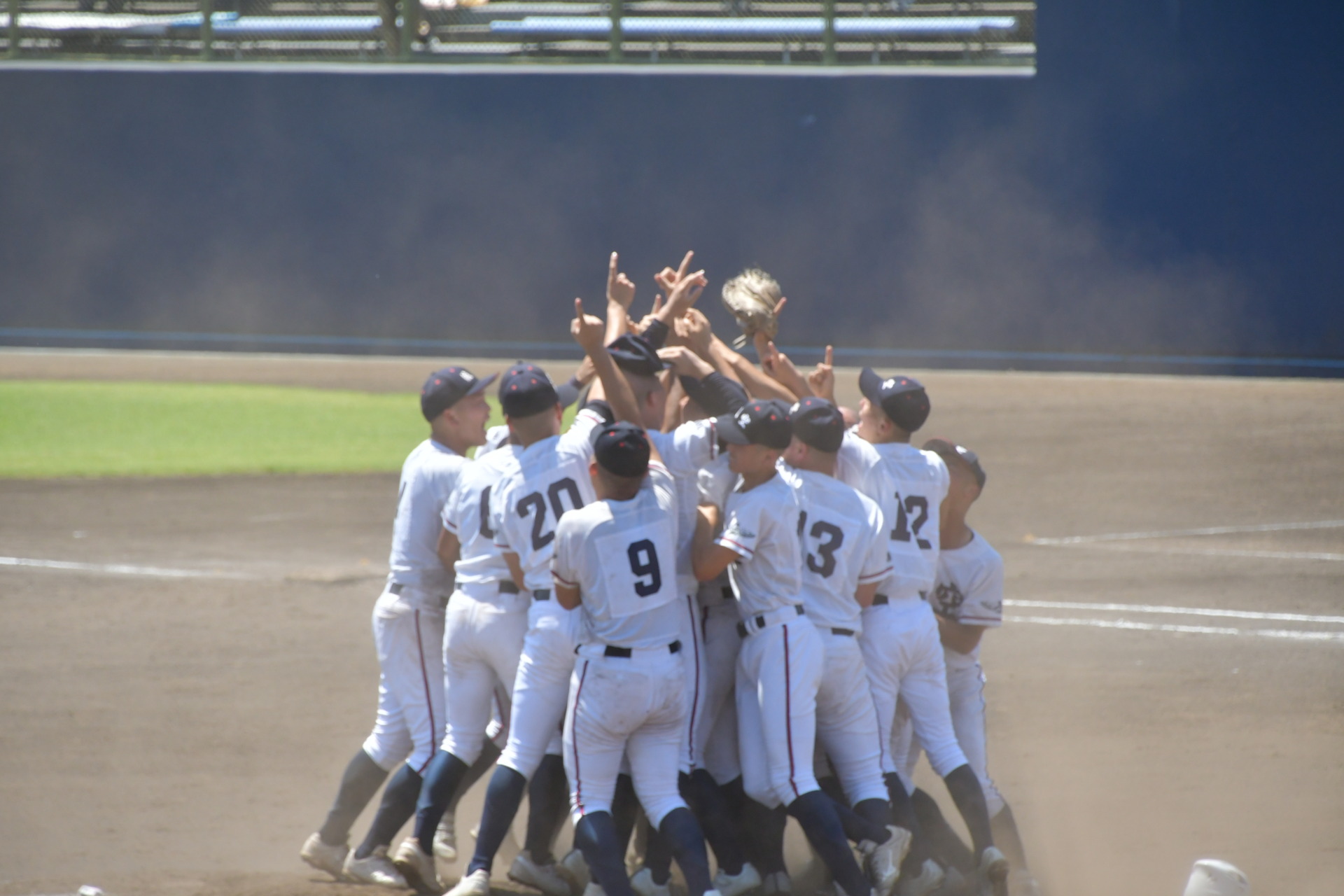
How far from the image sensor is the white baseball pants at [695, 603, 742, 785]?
179 inches

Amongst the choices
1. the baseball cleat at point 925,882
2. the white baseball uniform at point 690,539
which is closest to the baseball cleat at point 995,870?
the baseball cleat at point 925,882

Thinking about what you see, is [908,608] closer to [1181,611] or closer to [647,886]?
[647,886]

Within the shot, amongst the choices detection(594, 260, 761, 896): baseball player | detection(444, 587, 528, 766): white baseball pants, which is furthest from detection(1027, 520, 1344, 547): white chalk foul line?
detection(444, 587, 528, 766): white baseball pants

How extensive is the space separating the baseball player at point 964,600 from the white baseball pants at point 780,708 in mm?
659

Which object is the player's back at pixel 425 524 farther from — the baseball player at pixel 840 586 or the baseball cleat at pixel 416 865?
the baseball player at pixel 840 586

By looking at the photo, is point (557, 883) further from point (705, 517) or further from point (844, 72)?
point (844, 72)

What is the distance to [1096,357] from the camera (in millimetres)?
19234

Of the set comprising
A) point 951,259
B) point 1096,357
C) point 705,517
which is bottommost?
point 1096,357

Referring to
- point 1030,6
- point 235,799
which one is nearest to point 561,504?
point 235,799

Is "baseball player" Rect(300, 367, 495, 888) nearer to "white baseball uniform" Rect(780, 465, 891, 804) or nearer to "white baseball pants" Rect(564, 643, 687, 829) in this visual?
"white baseball pants" Rect(564, 643, 687, 829)

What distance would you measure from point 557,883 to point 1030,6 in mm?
17734

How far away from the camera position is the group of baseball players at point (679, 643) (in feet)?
13.5

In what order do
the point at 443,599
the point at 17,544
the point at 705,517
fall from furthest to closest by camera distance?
1. the point at 17,544
2. the point at 443,599
3. the point at 705,517

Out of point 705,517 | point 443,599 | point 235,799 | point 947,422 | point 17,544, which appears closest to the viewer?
point 705,517
